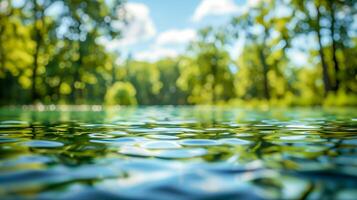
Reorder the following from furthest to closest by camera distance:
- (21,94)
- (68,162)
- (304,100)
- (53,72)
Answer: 1. (21,94)
2. (53,72)
3. (304,100)
4. (68,162)

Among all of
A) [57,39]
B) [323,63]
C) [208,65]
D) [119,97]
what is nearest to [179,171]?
[323,63]

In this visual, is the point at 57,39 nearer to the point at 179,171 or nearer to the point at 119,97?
the point at 119,97

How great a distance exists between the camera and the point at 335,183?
8.41ft

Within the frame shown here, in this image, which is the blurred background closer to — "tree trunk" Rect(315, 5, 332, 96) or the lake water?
"tree trunk" Rect(315, 5, 332, 96)

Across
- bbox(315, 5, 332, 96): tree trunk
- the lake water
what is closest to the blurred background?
bbox(315, 5, 332, 96): tree trunk

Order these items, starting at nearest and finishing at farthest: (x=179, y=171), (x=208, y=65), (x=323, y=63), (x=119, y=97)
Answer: (x=179, y=171), (x=323, y=63), (x=119, y=97), (x=208, y=65)

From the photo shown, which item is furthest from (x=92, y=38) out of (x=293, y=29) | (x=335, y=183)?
(x=335, y=183)

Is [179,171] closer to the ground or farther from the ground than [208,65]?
closer to the ground

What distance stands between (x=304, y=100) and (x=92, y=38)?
23325 millimetres

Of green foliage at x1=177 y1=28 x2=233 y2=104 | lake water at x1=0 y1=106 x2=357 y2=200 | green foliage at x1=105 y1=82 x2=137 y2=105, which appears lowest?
lake water at x1=0 y1=106 x2=357 y2=200

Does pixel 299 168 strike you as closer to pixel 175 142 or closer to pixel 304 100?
pixel 175 142

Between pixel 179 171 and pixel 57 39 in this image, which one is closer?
pixel 179 171

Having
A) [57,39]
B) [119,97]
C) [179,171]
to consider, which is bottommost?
[179,171]

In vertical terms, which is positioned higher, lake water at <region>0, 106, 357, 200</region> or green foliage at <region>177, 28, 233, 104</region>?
green foliage at <region>177, 28, 233, 104</region>
